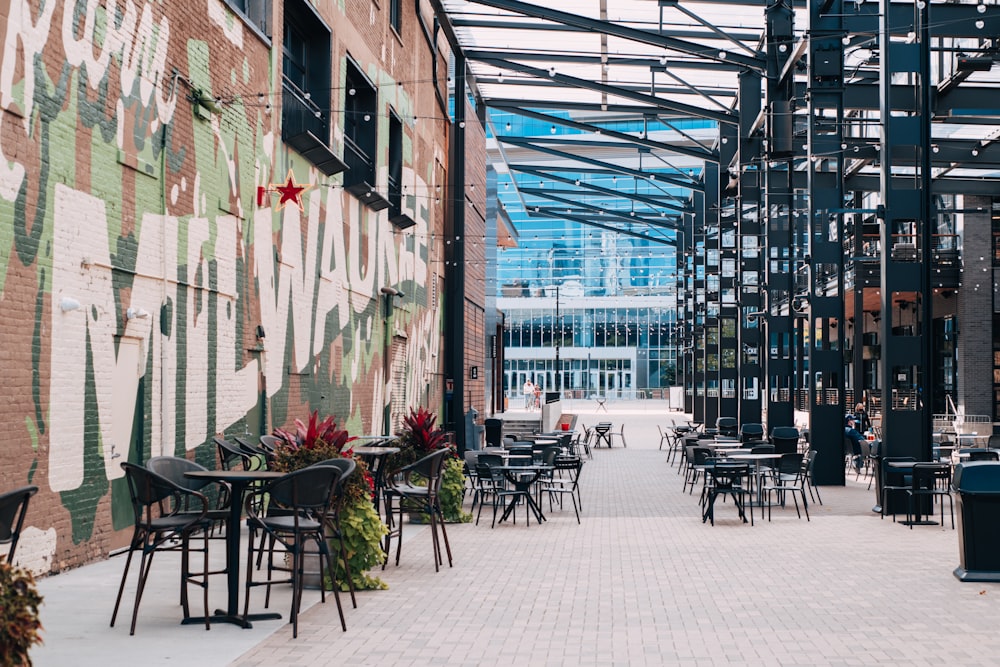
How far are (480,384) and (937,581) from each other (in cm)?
2414

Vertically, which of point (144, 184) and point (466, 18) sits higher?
point (466, 18)

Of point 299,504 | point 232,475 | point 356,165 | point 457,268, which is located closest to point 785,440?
point 356,165

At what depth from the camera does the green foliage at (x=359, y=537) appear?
830 cm

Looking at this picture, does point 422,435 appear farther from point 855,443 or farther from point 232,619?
point 855,443

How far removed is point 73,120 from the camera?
9.12 metres

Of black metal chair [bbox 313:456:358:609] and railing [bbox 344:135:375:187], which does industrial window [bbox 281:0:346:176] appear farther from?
black metal chair [bbox 313:456:358:609]

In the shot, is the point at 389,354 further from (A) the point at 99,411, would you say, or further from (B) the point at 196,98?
(A) the point at 99,411

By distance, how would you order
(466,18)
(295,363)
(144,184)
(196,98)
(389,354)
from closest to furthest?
(144,184) < (196,98) < (295,363) < (389,354) < (466,18)

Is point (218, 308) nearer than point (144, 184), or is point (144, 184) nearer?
point (144, 184)

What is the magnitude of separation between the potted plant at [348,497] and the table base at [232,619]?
0.99 metres

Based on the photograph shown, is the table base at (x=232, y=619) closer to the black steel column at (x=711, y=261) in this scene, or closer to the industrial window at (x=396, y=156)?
the industrial window at (x=396, y=156)

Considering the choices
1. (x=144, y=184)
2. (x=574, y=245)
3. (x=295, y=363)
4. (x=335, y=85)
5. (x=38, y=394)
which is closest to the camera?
(x=38, y=394)

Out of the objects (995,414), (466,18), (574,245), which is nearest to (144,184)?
(466,18)

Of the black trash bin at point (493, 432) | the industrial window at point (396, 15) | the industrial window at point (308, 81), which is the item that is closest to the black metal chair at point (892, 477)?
the industrial window at point (308, 81)
